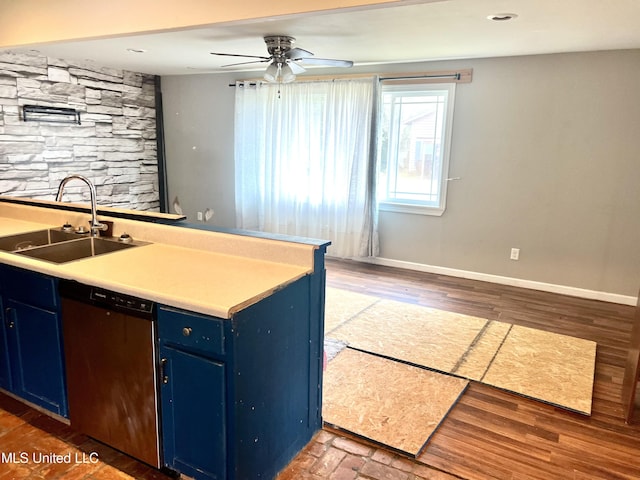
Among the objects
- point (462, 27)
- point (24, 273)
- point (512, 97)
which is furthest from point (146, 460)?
point (512, 97)

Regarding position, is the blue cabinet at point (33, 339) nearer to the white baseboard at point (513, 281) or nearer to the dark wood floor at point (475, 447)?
the dark wood floor at point (475, 447)

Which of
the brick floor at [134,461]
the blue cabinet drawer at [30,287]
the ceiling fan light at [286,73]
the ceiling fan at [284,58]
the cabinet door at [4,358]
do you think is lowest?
the brick floor at [134,461]

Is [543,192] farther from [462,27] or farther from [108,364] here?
[108,364]

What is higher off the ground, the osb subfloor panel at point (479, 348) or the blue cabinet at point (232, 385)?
the blue cabinet at point (232, 385)

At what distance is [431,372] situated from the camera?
2818 millimetres

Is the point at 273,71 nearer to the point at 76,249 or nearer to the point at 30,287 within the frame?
the point at 76,249

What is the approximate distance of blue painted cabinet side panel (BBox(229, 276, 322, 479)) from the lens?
1.61 m

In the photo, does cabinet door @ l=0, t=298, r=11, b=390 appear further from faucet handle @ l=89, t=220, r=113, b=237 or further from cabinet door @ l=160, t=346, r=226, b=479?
cabinet door @ l=160, t=346, r=226, b=479

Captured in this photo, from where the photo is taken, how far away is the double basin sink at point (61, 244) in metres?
2.38

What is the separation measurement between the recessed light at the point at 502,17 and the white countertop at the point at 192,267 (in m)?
2.00

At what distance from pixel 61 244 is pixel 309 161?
10.8ft

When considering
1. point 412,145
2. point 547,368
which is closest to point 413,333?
point 547,368

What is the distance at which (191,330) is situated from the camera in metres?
1.59

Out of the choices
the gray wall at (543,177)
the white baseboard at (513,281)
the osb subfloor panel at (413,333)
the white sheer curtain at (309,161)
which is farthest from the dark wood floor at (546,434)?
the white sheer curtain at (309,161)
